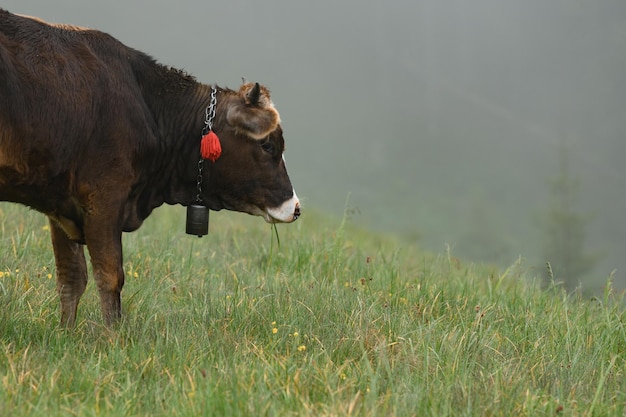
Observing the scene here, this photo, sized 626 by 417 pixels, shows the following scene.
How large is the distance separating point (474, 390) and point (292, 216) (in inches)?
93.7

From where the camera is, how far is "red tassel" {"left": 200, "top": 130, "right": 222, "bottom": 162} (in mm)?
6863

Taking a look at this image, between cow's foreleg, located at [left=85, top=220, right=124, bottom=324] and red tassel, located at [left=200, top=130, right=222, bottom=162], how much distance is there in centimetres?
91

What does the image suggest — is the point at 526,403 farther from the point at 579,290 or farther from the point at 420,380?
the point at 579,290

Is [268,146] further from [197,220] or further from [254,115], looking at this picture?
[197,220]

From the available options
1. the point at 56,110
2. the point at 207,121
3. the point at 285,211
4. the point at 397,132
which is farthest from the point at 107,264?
the point at 397,132

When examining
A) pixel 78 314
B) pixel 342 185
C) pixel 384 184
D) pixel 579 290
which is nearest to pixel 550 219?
pixel 579 290

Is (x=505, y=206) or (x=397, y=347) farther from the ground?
(x=397, y=347)

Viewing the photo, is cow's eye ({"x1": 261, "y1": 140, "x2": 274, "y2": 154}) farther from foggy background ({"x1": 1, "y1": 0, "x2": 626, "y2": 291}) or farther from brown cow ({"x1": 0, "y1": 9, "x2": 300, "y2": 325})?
foggy background ({"x1": 1, "y1": 0, "x2": 626, "y2": 291})

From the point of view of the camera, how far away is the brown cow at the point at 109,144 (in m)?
6.06

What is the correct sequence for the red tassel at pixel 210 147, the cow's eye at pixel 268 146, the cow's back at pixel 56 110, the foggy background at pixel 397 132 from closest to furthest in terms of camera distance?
the cow's back at pixel 56 110, the red tassel at pixel 210 147, the cow's eye at pixel 268 146, the foggy background at pixel 397 132

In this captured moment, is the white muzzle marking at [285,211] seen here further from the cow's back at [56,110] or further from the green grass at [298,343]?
the cow's back at [56,110]

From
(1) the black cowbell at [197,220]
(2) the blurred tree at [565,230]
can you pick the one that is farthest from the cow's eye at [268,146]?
(2) the blurred tree at [565,230]

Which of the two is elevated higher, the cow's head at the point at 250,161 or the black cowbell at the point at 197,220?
the cow's head at the point at 250,161

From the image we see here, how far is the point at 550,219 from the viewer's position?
183 ft
